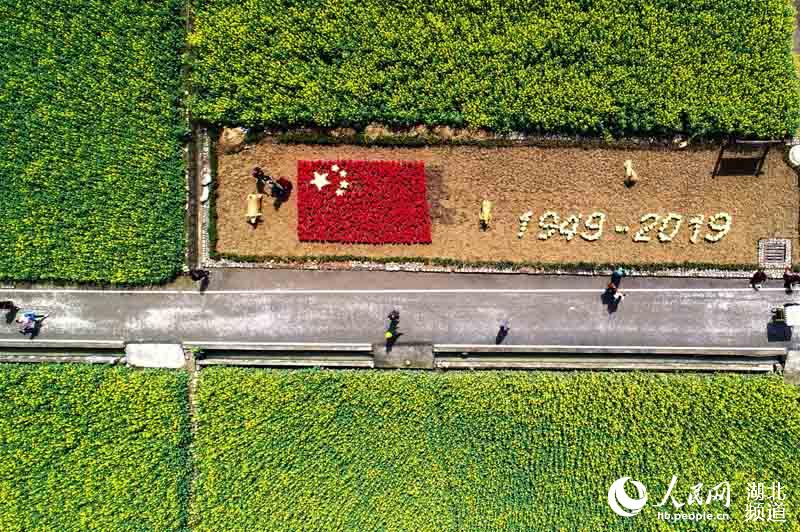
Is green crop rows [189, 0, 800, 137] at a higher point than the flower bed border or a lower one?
higher

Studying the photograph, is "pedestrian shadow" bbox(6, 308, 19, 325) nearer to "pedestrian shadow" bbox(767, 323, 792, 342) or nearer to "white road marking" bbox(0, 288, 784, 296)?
"white road marking" bbox(0, 288, 784, 296)

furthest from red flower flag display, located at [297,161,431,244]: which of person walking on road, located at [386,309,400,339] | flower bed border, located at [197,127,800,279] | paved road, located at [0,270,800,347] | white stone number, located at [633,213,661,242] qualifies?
white stone number, located at [633,213,661,242]

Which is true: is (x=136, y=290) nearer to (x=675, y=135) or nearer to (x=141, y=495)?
(x=141, y=495)

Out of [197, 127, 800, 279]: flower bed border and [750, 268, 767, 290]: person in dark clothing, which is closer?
[750, 268, 767, 290]: person in dark clothing

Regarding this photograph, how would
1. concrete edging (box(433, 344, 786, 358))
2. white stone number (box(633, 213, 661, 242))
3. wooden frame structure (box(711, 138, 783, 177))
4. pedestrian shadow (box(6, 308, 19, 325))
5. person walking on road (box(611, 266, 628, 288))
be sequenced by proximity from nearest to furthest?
person walking on road (box(611, 266, 628, 288))
wooden frame structure (box(711, 138, 783, 177))
concrete edging (box(433, 344, 786, 358))
white stone number (box(633, 213, 661, 242))
pedestrian shadow (box(6, 308, 19, 325))

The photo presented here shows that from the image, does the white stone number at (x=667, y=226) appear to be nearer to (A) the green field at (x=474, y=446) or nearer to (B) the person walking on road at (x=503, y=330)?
(A) the green field at (x=474, y=446)
